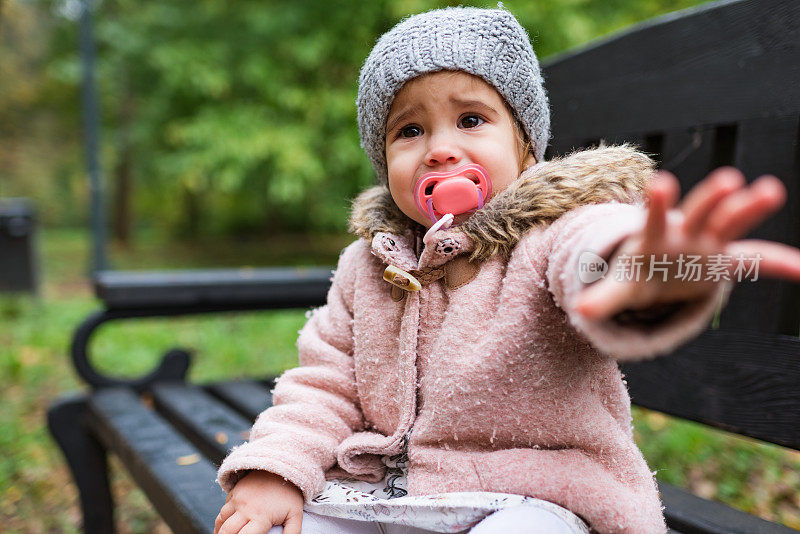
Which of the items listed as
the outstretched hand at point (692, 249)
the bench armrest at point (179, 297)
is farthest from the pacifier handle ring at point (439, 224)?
the bench armrest at point (179, 297)

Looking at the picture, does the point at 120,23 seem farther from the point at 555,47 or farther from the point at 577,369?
the point at 577,369

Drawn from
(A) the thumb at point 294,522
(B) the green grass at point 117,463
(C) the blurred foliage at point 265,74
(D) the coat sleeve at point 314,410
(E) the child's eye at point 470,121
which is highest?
(C) the blurred foliage at point 265,74

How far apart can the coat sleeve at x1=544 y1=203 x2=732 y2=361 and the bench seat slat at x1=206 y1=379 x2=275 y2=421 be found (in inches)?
58.1

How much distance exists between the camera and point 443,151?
1.12 metres

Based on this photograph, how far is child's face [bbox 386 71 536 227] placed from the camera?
114 centimetres

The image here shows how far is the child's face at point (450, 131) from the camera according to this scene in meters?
1.14

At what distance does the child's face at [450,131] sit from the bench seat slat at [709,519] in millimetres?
822

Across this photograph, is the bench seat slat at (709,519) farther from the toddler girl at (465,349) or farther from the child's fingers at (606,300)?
the child's fingers at (606,300)

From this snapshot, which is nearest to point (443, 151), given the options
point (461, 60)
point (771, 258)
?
point (461, 60)

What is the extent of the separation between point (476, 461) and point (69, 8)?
14.6 m

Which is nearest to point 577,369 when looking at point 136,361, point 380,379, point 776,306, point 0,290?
point 380,379

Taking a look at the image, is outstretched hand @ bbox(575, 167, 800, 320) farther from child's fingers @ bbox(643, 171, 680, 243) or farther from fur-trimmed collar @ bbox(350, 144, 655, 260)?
fur-trimmed collar @ bbox(350, 144, 655, 260)

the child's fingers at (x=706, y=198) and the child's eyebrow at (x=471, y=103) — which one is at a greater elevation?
the child's eyebrow at (x=471, y=103)

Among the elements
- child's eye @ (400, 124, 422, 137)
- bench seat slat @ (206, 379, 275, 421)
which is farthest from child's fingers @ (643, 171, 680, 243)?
bench seat slat @ (206, 379, 275, 421)
